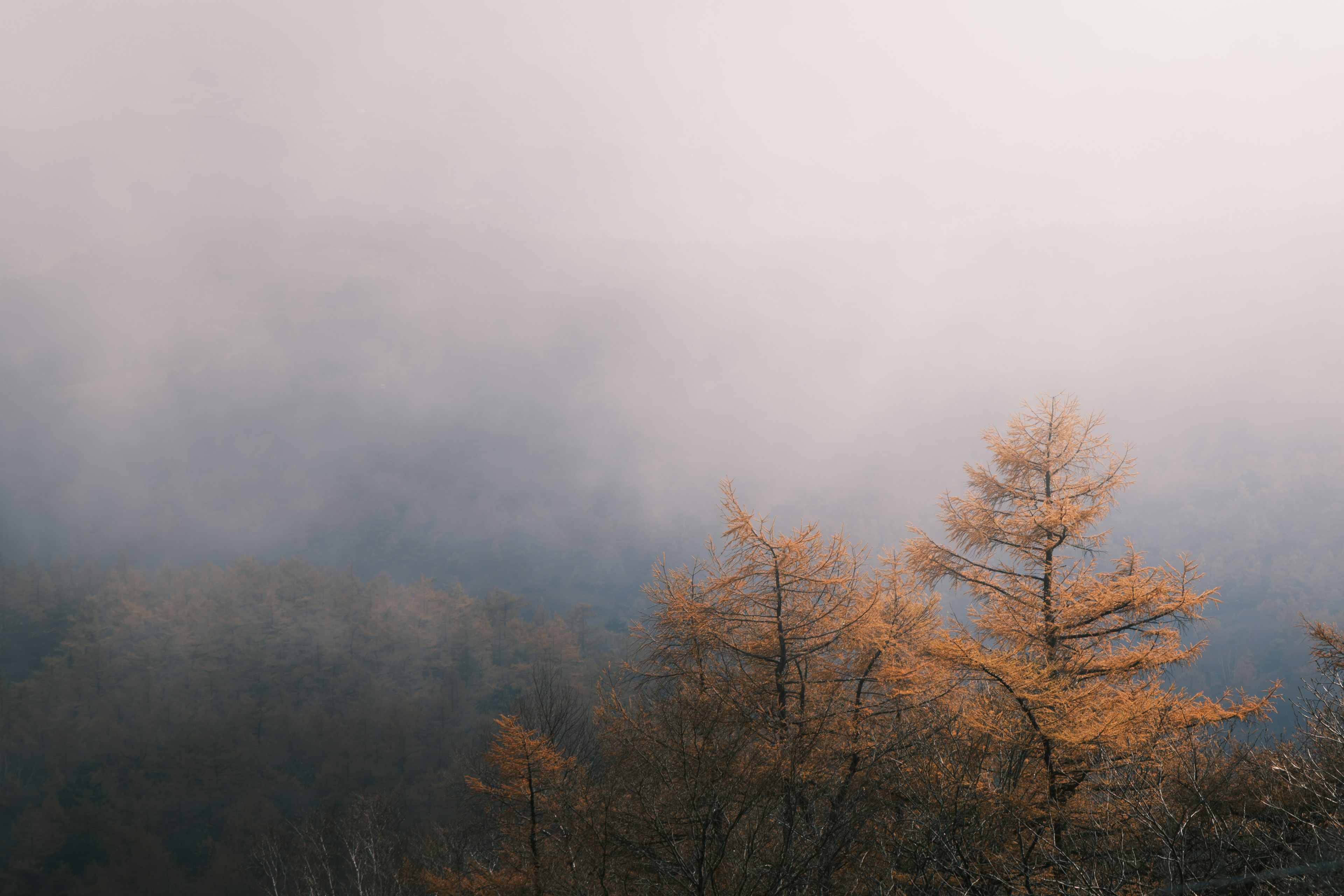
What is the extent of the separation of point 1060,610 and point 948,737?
265cm

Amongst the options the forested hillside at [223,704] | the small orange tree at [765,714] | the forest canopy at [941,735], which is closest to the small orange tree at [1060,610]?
the forest canopy at [941,735]

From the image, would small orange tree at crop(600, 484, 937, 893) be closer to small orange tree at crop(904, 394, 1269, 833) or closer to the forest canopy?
the forest canopy

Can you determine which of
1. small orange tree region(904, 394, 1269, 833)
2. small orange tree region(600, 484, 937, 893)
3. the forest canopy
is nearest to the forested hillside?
the forest canopy

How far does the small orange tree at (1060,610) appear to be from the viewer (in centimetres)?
827

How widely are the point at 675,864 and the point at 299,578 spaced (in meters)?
96.7

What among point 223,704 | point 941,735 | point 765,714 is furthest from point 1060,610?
point 223,704

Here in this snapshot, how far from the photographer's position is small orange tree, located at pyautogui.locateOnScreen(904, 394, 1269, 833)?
27.1ft

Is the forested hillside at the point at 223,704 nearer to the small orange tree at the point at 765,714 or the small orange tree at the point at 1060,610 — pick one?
the small orange tree at the point at 765,714

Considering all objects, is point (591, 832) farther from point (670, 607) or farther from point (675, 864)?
point (670, 607)

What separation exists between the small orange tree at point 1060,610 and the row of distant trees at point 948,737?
0.05 metres

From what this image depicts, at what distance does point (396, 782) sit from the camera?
54.8 metres

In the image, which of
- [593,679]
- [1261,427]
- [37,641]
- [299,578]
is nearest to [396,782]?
[593,679]

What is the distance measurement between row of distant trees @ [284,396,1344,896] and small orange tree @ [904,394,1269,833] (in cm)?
5

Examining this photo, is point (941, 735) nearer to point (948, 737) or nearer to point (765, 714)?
point (948, 737)
